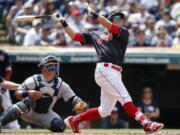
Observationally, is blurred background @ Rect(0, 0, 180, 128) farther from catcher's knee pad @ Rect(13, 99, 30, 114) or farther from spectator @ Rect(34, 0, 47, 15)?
catcher's knee pad @ Rect(13, 99, 30, 114)

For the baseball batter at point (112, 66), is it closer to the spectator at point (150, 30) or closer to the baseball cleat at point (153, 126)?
the baseball cleat at point (153, 126)

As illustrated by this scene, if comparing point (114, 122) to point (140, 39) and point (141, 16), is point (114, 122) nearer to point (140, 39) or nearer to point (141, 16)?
point (140, 39)

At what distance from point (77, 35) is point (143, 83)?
491 centimetres

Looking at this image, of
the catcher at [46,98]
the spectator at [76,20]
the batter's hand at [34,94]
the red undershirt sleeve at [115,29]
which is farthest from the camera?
the spectator at [76,20]

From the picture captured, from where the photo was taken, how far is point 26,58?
11.5 meters

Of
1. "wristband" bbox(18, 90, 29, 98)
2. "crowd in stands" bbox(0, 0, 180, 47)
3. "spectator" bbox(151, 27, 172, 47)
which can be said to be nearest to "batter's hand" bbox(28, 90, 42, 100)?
"wristband" bbox(18, 90, 29, 98)

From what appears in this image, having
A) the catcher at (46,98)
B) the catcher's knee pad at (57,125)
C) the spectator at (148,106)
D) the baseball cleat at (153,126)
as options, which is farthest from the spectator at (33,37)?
the baseball cleat at (153,126)

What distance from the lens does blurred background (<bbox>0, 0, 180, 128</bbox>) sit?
11570mm

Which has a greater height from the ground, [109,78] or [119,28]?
[119,28]

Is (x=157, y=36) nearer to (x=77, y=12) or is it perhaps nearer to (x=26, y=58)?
(x=77, y=12)

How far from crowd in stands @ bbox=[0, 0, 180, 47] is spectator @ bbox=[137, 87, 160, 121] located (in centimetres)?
132

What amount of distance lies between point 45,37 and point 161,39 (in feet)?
7.55

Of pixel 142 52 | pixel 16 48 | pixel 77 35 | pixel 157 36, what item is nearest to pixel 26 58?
pixel 16 48

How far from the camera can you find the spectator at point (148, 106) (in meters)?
11.4
